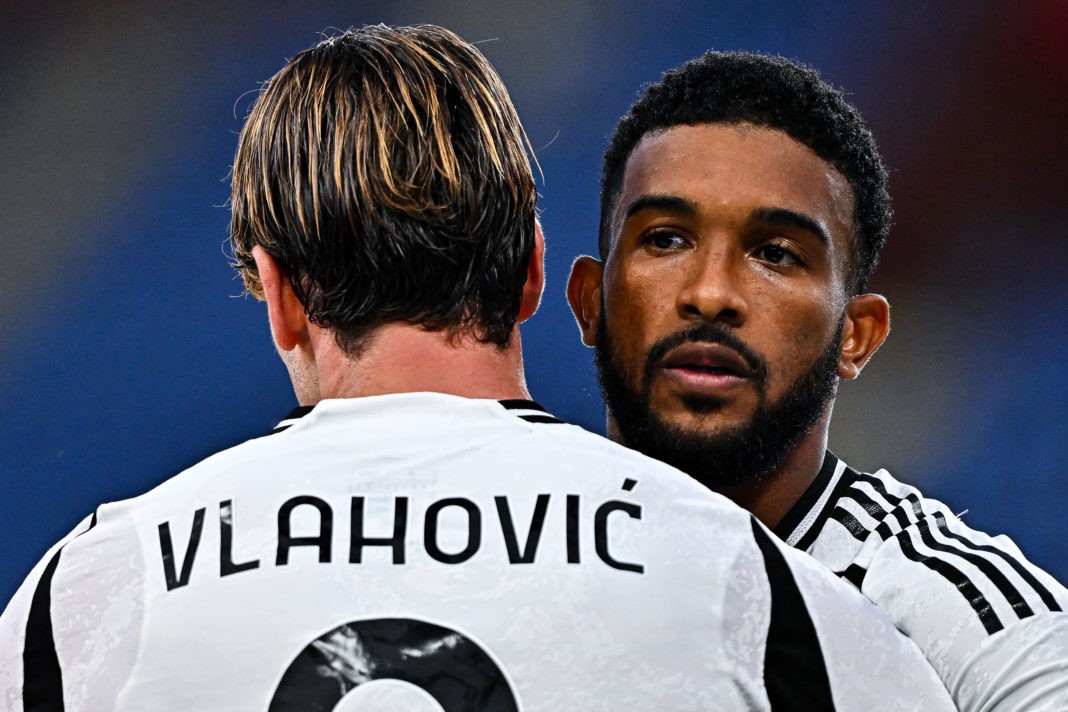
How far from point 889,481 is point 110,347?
2.52 metres

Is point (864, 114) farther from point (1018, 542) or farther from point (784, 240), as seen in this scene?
point (784, 240)

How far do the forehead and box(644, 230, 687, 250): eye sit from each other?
0.19 feet

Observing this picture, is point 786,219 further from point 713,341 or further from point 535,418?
point 535,418

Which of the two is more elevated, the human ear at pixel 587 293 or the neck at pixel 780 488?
the human ear at pixel 587 293

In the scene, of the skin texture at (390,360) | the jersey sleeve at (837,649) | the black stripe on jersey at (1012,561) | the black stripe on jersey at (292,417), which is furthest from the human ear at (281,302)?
the black stripe on jersey at (1012,561)

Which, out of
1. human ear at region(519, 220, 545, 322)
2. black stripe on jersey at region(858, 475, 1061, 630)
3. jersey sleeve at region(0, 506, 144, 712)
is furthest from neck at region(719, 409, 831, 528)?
jersey sleeve at region(0, 506, 144, 712)

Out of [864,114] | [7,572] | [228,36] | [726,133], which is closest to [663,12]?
[864,114]

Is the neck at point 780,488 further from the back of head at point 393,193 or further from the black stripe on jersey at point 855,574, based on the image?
the back of head at point 393,193

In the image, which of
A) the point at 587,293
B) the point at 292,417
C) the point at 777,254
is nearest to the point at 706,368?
the point at 777,254

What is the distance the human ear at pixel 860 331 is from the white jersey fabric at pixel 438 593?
0.92m

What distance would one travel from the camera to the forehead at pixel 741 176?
77.4 inches

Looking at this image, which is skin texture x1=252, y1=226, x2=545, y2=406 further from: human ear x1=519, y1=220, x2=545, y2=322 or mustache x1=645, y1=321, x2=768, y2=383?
mustache x1=645, y1=321, x2=768, y2=383

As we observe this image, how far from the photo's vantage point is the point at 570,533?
3.97 feet

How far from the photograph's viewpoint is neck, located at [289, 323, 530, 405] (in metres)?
1.30
